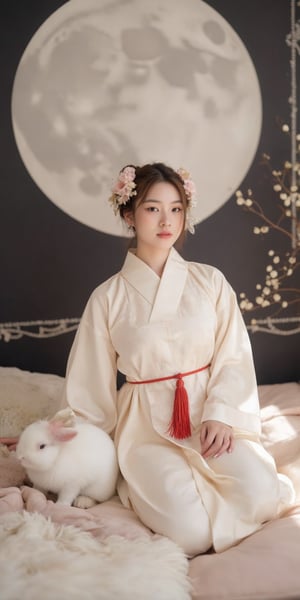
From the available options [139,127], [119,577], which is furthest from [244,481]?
[139,127]

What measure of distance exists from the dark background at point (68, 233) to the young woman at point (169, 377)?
96cm

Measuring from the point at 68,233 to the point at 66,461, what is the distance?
149cm

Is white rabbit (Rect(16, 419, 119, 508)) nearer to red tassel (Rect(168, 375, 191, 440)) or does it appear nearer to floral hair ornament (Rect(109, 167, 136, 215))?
red tassel (Rect(168, 375, 191, 440))

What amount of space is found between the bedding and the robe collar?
64 centimetres

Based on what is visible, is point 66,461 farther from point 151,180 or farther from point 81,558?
point 151,180

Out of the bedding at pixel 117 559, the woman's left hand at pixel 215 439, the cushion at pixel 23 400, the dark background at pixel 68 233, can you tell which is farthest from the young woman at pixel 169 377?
the dark background at pixel 68 233

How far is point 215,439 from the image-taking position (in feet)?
6.40

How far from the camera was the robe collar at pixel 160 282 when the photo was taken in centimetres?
211

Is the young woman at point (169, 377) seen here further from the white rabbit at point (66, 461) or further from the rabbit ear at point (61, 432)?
the rabbit ear at point (61, 432)

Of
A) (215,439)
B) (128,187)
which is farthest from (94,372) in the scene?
(128,187)

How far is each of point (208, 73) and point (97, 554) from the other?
2416mm

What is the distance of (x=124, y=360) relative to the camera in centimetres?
211

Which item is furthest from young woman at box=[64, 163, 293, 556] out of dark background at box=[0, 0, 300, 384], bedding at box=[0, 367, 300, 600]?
dark background at box=[0, 0, 300, 384]

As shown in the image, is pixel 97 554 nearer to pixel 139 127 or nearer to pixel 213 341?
pixel 213 341
